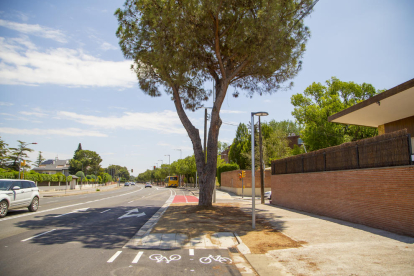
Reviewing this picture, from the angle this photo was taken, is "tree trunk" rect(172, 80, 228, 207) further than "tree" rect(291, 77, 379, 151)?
No

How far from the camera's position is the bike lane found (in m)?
6.11

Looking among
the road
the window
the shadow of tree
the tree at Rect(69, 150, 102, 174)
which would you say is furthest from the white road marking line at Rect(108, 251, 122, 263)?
the tree at Rect(69, 150, 102, 174)

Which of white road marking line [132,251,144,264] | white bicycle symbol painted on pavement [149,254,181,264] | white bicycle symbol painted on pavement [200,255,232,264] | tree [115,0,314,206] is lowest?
white bicycle symbol painted on pavement [200,255,232,264]

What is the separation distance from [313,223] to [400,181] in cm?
399

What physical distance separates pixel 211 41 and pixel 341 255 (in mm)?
13099

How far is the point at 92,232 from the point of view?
10.2 meters

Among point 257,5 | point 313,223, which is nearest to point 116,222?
point 313,223

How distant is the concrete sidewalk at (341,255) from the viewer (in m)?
6.04

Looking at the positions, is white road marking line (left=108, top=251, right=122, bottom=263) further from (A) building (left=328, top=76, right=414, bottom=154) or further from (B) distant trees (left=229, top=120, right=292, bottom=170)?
(B) distant trees (left=229, top=120, right=292, bottom=170)

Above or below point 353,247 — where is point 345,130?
above

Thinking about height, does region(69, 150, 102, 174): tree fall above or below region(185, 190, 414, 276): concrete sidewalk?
above

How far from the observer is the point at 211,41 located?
16.7 metres

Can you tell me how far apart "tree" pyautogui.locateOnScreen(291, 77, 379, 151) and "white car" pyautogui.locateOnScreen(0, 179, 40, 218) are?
113ft

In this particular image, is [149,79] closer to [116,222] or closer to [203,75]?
[203,75]
